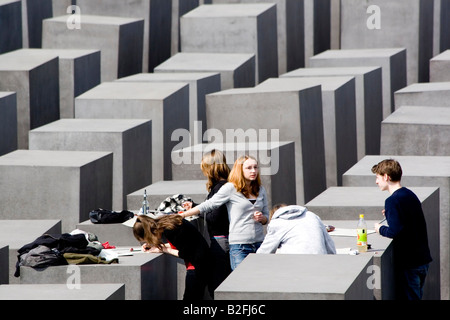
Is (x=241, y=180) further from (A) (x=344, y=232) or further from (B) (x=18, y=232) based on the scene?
(B) (x=18, y=232)

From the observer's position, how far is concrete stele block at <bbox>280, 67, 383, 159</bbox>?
51.1 ft

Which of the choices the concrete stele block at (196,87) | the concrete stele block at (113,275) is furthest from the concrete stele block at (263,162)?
the concrete stele block at (113,275)

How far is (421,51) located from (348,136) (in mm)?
5094

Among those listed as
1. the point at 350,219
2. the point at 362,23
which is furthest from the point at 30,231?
the point at 362,23

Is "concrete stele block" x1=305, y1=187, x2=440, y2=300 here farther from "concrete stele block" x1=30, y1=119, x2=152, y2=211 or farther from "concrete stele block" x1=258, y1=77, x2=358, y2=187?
"concrete stele block" x1=258, y1=77, x2=358, y2=187

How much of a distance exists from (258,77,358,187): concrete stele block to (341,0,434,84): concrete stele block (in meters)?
4.15

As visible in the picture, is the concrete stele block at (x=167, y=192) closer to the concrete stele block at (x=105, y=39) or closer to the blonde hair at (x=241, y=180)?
the blonde hair at (x=241, y=180)

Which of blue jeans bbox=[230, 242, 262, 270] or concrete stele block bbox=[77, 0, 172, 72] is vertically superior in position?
concrete stele block bbox=[77, 0, 172, 72]

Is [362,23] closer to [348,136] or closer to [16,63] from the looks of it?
[348,136]

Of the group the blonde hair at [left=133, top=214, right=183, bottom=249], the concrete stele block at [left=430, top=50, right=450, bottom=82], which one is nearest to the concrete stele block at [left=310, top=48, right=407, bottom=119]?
the concrete stele block at [left=430, top=50, right=450, bottom=82]

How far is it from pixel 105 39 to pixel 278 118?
551 cm

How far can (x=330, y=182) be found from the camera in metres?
14.3

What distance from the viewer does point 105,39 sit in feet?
56.4

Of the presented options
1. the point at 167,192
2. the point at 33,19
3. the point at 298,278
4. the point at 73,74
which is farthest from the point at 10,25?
the point at 298,278
